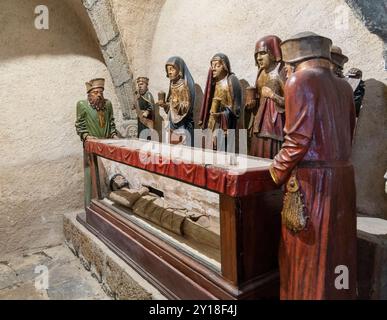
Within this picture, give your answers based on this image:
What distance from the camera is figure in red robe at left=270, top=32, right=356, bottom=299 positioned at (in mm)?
1542

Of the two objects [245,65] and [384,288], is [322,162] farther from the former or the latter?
[245,65]

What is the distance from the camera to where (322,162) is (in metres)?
1.57

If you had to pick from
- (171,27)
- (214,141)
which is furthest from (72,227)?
(171,27)

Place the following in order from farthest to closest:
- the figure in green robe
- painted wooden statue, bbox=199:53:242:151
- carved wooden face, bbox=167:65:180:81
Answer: the figure in green robe < carved wooden face, bbox=167:65:180:81 < painted wooden statue, bbox=199:53:242:151

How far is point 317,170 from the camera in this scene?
157 centimetres

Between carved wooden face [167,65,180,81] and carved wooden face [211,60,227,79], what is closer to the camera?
carved wooden face [211,60,227,79]

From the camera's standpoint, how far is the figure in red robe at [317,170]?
1.54 metres

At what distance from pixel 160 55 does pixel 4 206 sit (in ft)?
9.50

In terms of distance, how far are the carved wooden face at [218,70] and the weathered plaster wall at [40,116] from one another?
230 cm

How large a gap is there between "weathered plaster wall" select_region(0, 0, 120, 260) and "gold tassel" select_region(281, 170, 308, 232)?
3.63 meters

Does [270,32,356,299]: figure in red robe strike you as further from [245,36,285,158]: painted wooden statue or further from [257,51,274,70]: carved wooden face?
[257,51,274,70]: carved wooden face

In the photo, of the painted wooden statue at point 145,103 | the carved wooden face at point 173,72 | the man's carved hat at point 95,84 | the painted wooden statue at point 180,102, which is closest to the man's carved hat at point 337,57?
the painted wooden statue at point 180,102

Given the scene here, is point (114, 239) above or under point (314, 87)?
under

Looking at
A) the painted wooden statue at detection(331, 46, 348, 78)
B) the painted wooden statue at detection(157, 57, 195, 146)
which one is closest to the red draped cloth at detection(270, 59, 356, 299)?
the painted wooden statue at detection(331, 46, 348, 78)
